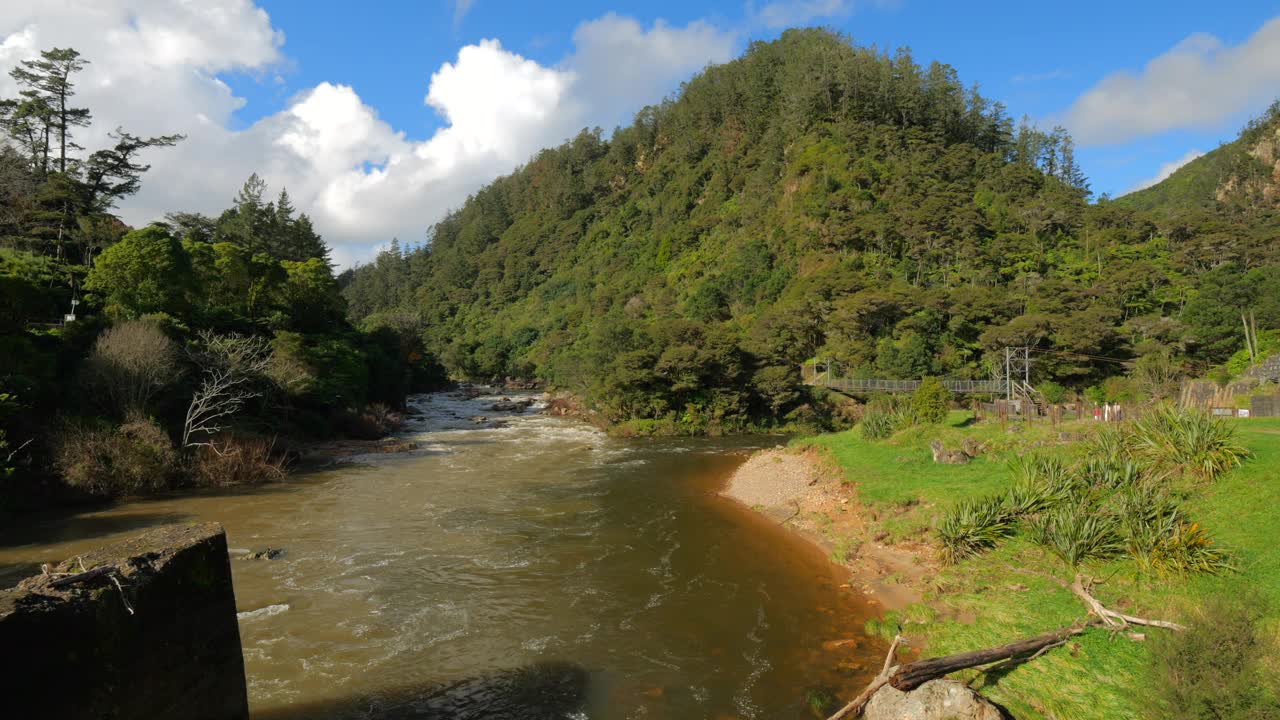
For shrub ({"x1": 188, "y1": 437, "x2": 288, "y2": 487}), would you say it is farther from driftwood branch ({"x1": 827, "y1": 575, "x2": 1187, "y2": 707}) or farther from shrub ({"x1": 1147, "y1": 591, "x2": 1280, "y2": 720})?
→ shrub ({"x1": 1147, "y1": 591, "x2": 1280, "y2": 720})

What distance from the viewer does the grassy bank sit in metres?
8.52

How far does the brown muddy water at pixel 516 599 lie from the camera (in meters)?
10.0

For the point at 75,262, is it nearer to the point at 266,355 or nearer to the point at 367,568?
the point at 266,355

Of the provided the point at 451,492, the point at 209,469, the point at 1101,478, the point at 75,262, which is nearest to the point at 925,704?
the point at 1101,478

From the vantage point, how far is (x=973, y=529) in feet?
46.0

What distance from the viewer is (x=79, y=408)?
908 inches

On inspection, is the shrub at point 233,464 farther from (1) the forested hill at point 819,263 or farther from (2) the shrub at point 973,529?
(2) the shrub at point 973,529

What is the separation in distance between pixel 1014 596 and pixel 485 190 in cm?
16822

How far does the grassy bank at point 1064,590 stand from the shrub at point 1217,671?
12cm

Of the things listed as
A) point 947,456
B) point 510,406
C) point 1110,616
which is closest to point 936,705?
point 1110,616

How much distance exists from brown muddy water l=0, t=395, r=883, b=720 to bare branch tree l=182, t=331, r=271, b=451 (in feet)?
14.0

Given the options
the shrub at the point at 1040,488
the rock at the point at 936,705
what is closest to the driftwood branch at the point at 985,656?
the rock at the point at 936,705

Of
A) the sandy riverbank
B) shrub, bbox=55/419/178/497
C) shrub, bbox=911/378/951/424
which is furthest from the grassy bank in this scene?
shrub, bbox=55/419/178/497

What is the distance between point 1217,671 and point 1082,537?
6317 millimetres
